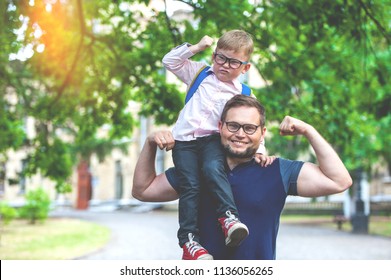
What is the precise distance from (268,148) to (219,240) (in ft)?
78.9

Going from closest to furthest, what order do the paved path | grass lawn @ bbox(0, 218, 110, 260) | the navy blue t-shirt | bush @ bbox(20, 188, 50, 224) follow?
the navy blue t-shirt
the paved path
grass lawn @ bbox(0, 218, 110, 260)
bush @ bbox(20, 188, 50, 224)

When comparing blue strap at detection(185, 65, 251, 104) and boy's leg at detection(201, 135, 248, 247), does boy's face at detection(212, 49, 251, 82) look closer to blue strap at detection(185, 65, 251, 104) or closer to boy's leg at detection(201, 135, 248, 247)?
blue strap at detection(185, 65, 251, 104)

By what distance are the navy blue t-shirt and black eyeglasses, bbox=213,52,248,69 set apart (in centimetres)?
51

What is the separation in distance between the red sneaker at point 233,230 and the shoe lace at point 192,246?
0.51ft

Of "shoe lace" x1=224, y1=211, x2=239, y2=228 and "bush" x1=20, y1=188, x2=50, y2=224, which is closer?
"shoe lace" x1=224, y1=211, x2=239, y2=228

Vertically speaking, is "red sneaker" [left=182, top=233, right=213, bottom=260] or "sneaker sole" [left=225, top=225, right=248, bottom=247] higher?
"sneaker sole" [left=225, top=225, right=248, bottom=247]

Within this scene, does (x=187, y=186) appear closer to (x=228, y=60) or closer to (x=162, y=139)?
(x=162, y=139)

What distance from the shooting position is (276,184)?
2.89 m

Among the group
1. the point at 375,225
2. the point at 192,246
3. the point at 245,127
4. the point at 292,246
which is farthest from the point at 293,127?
the point at 375,225

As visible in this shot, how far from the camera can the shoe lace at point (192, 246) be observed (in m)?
2.76

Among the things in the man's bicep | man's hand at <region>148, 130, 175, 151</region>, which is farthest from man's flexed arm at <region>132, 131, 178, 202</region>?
the man's bicep

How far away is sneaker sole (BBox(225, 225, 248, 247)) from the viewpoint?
2.66 meters

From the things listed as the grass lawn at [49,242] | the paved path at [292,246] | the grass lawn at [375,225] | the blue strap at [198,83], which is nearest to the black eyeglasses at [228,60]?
the blue strap at [198,83]

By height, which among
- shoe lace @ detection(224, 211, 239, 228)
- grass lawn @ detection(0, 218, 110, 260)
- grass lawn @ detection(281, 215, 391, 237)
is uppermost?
shoe lace @ detection(224, 211, 239, 228)
